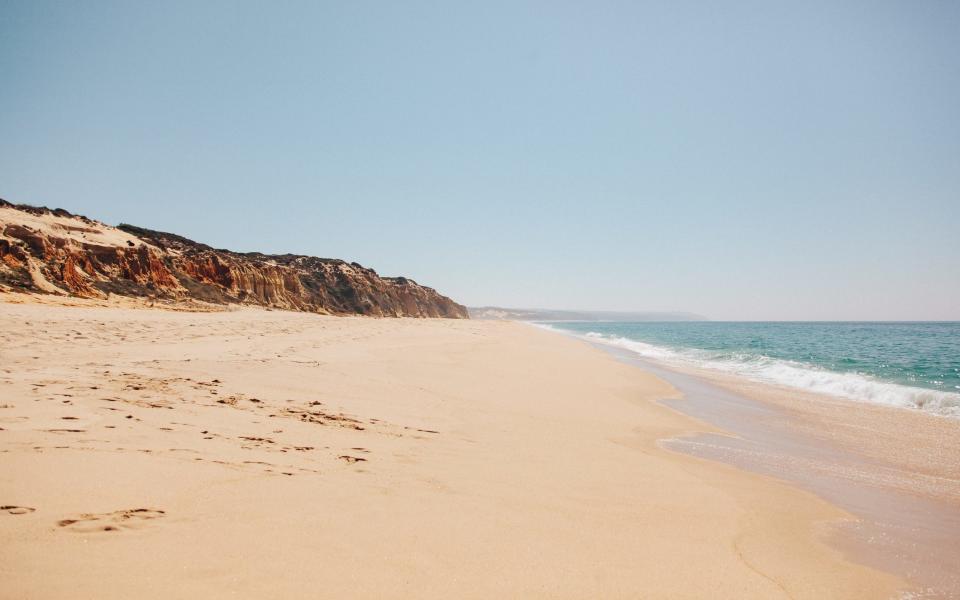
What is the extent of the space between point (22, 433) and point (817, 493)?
24.1 feet

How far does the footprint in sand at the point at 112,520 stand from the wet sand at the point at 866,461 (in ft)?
15.8

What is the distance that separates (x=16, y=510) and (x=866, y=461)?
28.6ft

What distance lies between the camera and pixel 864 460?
20.4 ft

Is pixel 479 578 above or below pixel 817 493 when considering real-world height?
above

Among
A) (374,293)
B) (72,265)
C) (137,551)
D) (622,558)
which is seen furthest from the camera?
(374,293)

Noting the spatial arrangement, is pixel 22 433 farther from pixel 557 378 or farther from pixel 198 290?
pixel 198 290

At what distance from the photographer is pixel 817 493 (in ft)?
15.7

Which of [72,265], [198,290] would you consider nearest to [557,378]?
[72,265]

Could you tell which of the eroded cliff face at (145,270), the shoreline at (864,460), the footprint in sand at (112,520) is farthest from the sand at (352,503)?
the eroded cliff face at (145,270)

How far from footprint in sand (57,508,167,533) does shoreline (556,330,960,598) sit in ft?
15.8

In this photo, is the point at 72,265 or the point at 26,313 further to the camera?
the point at 72,265

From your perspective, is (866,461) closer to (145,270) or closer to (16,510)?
(16,510)

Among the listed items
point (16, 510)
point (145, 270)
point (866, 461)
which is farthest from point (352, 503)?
point (145, 270)

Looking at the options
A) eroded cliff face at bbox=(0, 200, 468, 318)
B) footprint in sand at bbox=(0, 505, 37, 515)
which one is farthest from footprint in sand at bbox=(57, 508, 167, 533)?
eroded cliff face at bbox=(0, 200, 468, 318)
